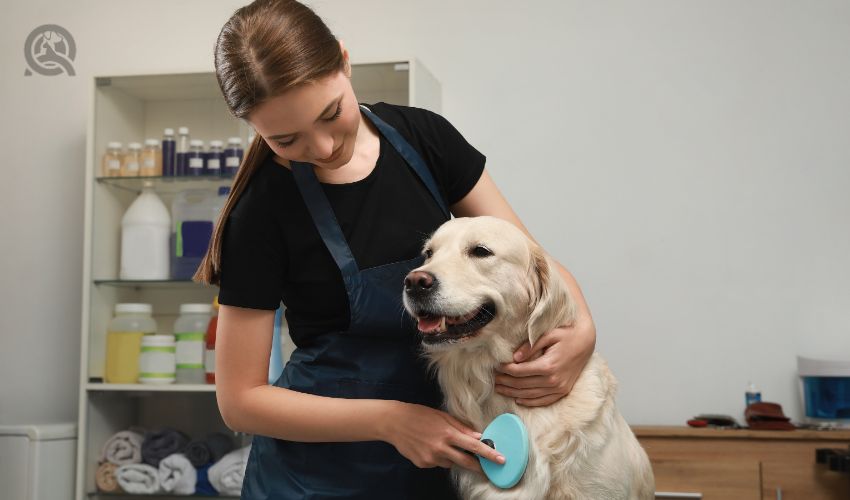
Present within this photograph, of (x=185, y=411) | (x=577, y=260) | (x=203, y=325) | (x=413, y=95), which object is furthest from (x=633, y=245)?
(x=185, y=411)

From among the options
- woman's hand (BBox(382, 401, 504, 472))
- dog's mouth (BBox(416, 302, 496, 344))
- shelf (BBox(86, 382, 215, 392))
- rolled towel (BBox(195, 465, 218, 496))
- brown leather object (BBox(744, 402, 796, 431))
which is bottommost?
rolled towel (BBox(195, 465, 218, 496))

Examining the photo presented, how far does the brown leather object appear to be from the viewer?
2959mm

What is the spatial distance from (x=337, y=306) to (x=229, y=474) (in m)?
2.12

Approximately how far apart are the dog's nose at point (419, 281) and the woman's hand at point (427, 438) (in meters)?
0.19

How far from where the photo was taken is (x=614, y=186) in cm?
346

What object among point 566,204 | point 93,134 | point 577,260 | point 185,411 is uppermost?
point 93,134

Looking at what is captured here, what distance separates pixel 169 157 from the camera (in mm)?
3514

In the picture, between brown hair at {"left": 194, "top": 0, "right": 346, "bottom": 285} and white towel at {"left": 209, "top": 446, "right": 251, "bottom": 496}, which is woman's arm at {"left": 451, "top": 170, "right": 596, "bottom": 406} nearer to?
brown hair at {"left": 194, "top": 0, "right": 346, "bottom": 285}

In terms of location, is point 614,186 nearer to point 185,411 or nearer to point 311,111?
point 185,411

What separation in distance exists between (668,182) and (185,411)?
7.50 ft

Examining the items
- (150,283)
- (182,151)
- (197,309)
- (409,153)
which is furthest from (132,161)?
(409,153)

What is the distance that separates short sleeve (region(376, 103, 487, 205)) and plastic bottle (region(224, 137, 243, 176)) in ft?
6.50

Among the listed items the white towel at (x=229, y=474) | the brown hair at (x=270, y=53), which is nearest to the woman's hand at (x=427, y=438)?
the brown hair at (x=270, y=53)
